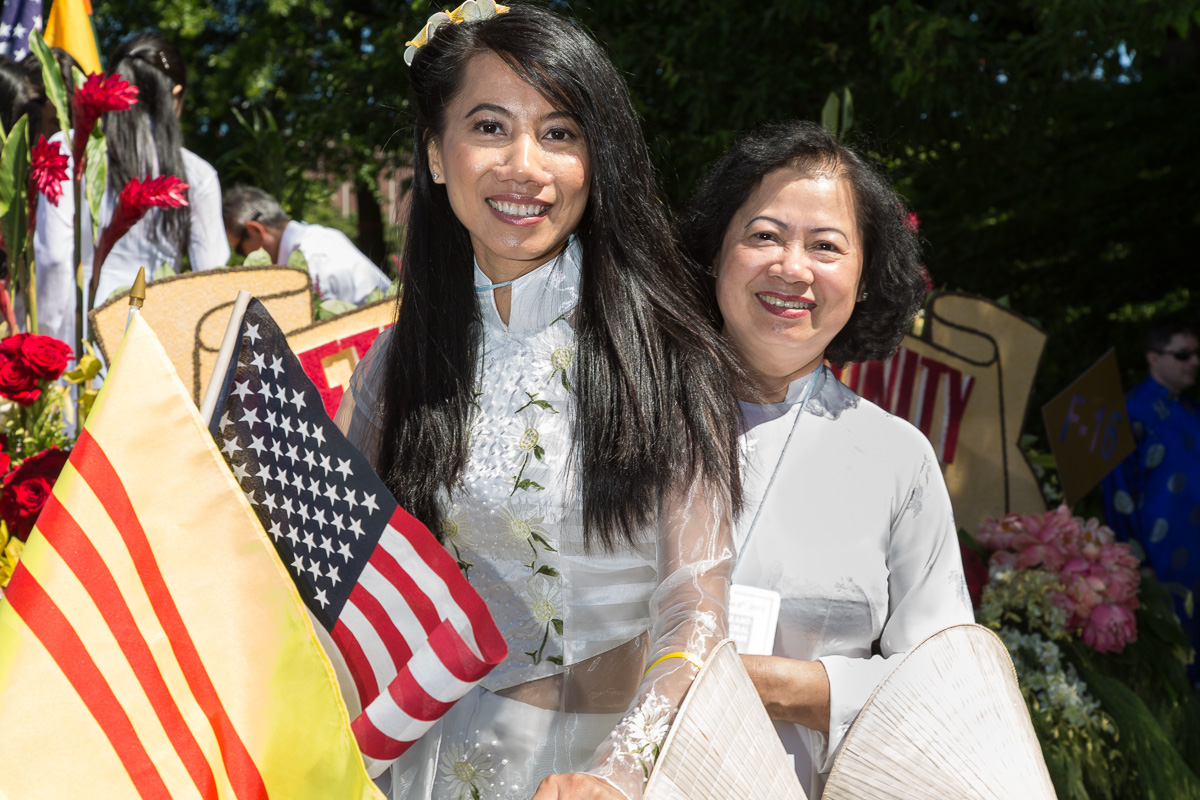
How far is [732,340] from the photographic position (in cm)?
199

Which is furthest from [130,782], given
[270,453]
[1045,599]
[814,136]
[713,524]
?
[1045,599]

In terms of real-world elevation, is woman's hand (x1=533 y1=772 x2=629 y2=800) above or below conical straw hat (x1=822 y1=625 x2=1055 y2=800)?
above

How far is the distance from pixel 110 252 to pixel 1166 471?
4845 millimetres

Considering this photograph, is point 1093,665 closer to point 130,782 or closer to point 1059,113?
point 130,782

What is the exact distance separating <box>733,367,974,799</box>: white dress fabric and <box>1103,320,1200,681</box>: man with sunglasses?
4085 mm

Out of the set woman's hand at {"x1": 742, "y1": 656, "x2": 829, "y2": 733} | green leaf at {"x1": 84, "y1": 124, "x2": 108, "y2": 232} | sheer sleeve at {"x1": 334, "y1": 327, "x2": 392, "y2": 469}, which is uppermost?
green leaf at {"x1": 84, "y1": 124, "x2": 108, "y2": 232}

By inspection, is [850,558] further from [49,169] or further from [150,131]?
[150,131]

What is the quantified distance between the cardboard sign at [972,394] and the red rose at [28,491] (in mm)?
2621

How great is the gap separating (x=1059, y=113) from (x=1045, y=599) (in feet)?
19.6

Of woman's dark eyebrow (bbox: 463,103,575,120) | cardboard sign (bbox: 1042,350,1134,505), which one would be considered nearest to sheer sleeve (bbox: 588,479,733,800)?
woman's dark eyebrow (bbox: 463,103,575,120)

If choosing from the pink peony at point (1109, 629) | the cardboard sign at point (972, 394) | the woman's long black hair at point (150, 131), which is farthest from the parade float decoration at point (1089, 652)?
the woman's long black hair at point (150, 131)

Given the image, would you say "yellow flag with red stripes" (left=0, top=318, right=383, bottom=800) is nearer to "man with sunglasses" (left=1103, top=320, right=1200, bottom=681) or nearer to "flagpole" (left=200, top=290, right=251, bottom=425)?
"flagpole" (left=200, top=290, right=251, bottom=425)

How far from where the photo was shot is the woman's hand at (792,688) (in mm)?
1838

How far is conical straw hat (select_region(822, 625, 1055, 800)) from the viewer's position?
5.17ft
